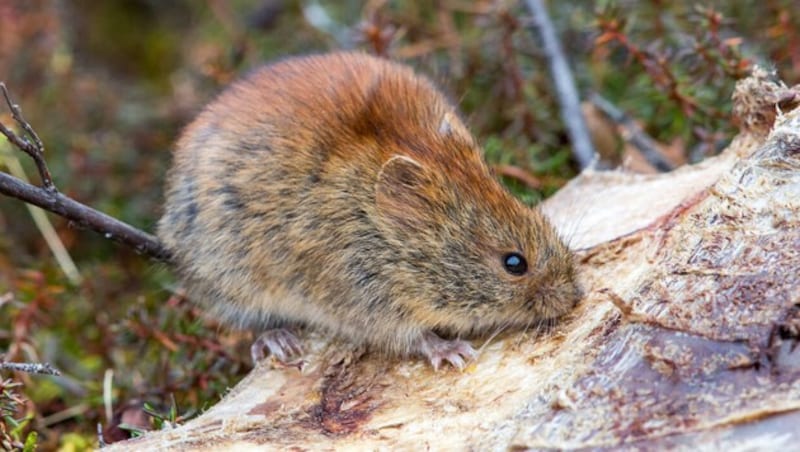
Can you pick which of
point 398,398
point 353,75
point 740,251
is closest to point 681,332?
point 740,251

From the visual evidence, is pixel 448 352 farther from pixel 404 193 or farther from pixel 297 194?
pixel 297 194

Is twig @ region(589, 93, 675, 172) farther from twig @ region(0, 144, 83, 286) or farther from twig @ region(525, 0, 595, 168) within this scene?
twig @ region(0, 144, 83, 286)

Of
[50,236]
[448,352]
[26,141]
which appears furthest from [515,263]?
[50,236]

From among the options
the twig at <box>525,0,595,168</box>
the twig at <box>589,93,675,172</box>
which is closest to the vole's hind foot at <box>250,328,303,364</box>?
the twig at <box>525,0,595,168</box>

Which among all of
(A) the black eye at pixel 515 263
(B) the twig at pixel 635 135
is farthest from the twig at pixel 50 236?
(B) the twig at pixel 635 135

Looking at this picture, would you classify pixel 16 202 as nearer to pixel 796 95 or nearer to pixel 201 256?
pixel 201 256
